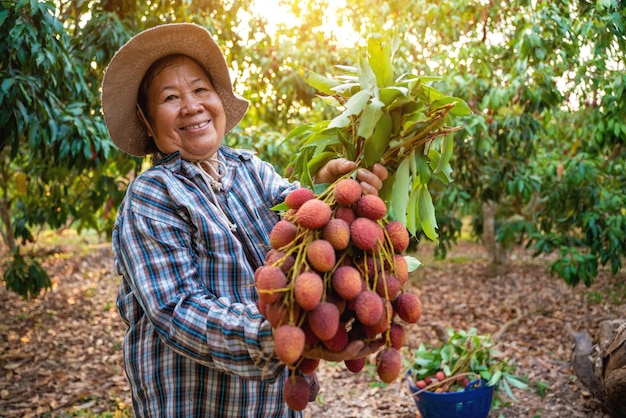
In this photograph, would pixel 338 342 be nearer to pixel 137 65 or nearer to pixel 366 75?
pixel 366 75

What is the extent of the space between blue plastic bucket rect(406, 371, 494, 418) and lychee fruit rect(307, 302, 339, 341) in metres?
2.29

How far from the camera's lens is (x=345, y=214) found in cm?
107

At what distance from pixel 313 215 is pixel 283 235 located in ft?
0.29

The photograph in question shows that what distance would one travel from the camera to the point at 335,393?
376 cm

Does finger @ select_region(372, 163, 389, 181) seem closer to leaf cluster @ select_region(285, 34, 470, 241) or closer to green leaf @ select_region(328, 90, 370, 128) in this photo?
leaf cluster @ select_region(285, 34, 470, 241)

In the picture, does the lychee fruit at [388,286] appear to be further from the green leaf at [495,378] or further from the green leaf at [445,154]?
the green leaf at [495,378]

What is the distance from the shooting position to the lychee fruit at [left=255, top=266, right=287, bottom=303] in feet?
3.10

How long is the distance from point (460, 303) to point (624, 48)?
11.4ft

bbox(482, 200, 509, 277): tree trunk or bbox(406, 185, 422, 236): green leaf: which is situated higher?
bbox(406, 185, 422, 236): green leaf

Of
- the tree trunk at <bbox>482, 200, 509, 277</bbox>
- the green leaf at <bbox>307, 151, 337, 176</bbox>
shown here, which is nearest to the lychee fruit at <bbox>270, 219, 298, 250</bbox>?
the green leaf at <bbox>307, 151, 337, 176</bbox>

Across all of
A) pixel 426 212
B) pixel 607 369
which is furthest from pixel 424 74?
pixel 426 212

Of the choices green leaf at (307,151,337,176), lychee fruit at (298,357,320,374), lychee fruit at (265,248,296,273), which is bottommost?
lychee fruit at (298,357,320,374)

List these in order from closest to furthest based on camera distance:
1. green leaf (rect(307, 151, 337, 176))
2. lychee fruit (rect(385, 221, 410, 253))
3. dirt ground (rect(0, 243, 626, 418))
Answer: lychee fruit (rect(385, 221, 410, 253)), green leaf (rect(307, 151, 337, 176)), dirt ground (rect(0, 243, 626, 418))

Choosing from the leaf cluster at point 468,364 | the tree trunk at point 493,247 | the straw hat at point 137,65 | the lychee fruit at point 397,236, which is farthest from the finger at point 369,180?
the tree trunk at point 493,247
